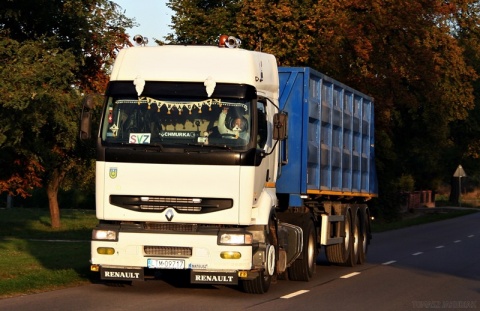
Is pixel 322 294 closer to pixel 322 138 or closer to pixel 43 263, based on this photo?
pixel 322 138

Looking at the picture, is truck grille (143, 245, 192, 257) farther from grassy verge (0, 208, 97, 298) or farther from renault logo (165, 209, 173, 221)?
grassy verge (0, 208, 97, 298)

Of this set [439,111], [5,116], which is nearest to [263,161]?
[5,116]

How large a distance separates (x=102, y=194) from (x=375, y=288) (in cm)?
504

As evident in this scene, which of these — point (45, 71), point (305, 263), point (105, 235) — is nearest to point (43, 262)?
point (45, 71)

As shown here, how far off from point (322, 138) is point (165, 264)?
19.0 ft

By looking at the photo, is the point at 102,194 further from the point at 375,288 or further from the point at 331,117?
the point at 331,117

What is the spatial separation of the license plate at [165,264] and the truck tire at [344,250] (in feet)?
25.6

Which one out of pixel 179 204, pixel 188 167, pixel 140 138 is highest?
pixel 140 138

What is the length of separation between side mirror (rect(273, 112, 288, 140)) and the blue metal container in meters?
2.12

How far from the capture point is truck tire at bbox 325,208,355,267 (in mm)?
22203

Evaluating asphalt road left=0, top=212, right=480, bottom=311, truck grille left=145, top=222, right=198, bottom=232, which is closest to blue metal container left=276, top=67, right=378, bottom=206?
asphalt road left=0, top=212, right=480, bottom=311

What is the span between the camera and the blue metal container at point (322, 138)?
722 inches

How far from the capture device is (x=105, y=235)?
49.2 feet

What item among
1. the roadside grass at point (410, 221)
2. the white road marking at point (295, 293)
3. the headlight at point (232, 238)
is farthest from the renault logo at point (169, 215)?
the roadside grass at point (410, 221)
